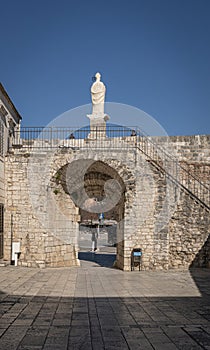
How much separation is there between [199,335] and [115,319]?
1.42 m

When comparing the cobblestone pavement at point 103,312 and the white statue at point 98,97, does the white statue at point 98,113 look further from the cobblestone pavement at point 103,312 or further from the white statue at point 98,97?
the cobblestone pavement at point 103,312

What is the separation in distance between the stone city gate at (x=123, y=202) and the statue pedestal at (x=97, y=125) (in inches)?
3.5

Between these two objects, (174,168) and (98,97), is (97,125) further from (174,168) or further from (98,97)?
(174,168)

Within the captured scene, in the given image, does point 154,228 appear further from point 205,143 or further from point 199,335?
point 199,335

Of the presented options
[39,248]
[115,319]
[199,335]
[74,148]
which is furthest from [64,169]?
[199,335]

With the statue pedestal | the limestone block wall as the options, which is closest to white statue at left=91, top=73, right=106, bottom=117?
the statue pedestal

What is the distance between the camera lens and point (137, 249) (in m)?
12.7

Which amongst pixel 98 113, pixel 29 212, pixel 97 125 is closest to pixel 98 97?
pixel 98 113

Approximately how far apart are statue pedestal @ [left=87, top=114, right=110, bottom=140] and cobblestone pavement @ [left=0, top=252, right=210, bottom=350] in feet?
19.4

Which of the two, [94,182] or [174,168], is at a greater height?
[174,168]

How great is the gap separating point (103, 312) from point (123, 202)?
7.58 m

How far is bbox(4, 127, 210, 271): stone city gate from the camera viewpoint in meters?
12.9

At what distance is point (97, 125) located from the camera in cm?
1492

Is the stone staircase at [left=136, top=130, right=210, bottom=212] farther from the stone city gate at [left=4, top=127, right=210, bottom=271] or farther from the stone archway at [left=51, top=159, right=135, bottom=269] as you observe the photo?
the stone archway at [left=51, top=159, right=135, bottom=269]
